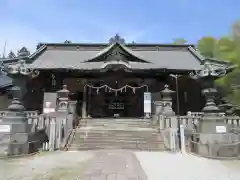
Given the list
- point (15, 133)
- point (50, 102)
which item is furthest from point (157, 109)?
point (15, 133)

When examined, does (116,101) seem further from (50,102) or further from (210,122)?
(210,122)

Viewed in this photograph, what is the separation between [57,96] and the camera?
42.2 feet

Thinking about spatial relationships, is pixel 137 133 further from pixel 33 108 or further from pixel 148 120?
pixel 33 108

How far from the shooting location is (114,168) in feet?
18.7

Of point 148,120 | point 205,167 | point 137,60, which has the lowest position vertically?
point 205,167

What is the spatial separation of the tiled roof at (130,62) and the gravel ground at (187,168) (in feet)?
30.3

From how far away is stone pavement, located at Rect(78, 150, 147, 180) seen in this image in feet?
16.4

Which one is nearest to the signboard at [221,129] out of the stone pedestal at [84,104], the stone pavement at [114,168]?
the stone pavement at [114,168]

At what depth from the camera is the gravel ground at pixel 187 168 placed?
5133 mm

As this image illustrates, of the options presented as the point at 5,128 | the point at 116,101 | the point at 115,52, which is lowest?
the point at 5,128

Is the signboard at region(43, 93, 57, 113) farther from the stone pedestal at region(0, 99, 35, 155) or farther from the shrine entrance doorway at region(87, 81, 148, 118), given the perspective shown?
the stone pedestal at region(0, 99, 35, 155)

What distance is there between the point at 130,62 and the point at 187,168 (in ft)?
39.0

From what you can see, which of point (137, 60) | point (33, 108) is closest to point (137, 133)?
point (137, 60)

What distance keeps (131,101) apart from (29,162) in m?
11.3
